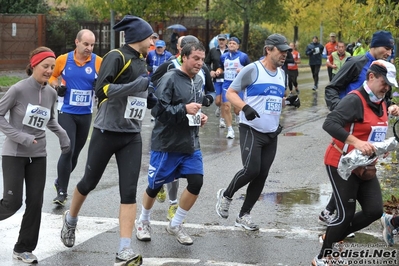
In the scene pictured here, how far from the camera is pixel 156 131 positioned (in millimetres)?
7238

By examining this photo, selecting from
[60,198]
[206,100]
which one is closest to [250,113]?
[206,100]

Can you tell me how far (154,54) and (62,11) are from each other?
2614 cm

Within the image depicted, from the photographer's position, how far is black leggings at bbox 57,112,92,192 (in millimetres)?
8703

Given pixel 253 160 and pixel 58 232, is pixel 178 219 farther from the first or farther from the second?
pixel 58 232

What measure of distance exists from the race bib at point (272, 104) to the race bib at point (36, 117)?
231cm

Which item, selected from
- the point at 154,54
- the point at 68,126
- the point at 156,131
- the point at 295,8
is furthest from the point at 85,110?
the point at 295,8

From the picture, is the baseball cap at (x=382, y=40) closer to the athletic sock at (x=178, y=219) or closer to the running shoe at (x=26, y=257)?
the athletic sock at (x=178, y=219)

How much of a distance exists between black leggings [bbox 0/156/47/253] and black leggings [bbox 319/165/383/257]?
240 centimetres

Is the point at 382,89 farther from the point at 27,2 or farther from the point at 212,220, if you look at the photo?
the point at 27,2

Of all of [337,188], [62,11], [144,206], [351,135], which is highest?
[351,135]

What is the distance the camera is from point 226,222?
8.12 m

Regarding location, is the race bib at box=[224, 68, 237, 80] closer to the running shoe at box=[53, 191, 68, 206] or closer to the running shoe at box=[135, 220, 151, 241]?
the running shoe at box=[53, 191, 68, 206]

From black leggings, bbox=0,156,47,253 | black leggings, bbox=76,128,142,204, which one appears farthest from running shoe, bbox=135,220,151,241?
black leggings, bbox=0,156,47,253

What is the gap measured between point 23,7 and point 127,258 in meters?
31.0
